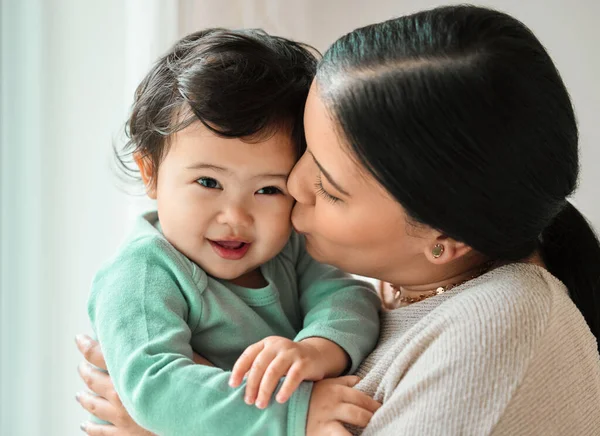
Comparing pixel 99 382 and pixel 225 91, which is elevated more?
pixel 225 91

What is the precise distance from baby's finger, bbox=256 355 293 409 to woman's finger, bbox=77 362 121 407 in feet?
1.18

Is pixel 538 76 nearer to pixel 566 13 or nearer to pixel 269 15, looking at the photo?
pixel 269 15

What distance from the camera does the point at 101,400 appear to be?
135cm

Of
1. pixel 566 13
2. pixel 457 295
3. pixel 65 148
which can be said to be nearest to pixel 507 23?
pixel 457 295

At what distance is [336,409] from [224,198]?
15.0 inches

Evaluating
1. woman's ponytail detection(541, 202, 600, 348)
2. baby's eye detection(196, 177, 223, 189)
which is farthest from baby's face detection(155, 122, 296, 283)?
woman's ponytail detection(541, 202, 600, 348)

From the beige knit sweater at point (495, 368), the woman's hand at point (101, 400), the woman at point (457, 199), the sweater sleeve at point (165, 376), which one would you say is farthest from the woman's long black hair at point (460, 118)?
the woman's hand at point (101, 400)

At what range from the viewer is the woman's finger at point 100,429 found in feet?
4.30

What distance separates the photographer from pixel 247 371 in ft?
3.55

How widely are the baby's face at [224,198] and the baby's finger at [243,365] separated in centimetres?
23

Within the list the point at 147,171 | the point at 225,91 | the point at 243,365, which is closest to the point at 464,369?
the point at 243,365

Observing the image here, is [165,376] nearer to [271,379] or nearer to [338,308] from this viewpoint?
[271,379]

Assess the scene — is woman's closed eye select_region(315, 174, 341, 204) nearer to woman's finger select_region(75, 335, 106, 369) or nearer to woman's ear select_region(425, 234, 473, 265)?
woman's ear select_region(425, 234, 473, 265)

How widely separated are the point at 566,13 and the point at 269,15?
855 mm
